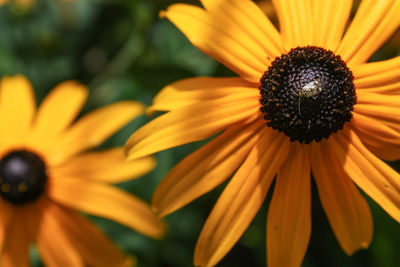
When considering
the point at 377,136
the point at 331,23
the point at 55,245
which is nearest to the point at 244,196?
the point at 377,136

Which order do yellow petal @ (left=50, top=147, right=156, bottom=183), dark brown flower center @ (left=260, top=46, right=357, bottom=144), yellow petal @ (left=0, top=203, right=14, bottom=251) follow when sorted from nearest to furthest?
dark brown flower center @ (left=260, top=46, right=357, bottom=144) → yellow petal @ (left=0, top=203, right=14, bottom=251) → yellow petal @ (left=50, top=147, right=156, bottom=183)

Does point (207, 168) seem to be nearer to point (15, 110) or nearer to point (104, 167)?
point (104, 167)

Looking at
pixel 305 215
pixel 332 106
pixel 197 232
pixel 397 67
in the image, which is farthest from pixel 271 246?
pixel 197 232

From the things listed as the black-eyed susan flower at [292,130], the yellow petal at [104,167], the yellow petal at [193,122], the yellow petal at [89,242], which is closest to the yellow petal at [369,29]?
the black-eyed susan flower at [292,130]

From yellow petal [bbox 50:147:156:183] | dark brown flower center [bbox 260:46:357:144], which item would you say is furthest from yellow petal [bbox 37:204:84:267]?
dark brown flower center [bbox 260:46:357:144]

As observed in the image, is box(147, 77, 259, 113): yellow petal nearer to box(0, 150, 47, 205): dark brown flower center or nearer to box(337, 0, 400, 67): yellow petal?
box(337, 0, 400, 67): yellow petal

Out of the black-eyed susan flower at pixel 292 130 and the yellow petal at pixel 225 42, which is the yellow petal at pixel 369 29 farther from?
the yellow petal at pixel 225 42

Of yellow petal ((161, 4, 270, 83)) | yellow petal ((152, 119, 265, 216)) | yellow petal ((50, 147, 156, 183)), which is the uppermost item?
yellow petal ((161, 4, 270, 83))

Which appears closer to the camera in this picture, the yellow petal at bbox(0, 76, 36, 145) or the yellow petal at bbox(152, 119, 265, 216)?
the yellow petal at bbox(152, 119, 265, 216)

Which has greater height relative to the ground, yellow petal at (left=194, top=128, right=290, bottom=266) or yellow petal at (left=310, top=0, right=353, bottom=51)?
yellow petal at (left=310, top=0, right=353, bottom=51)
